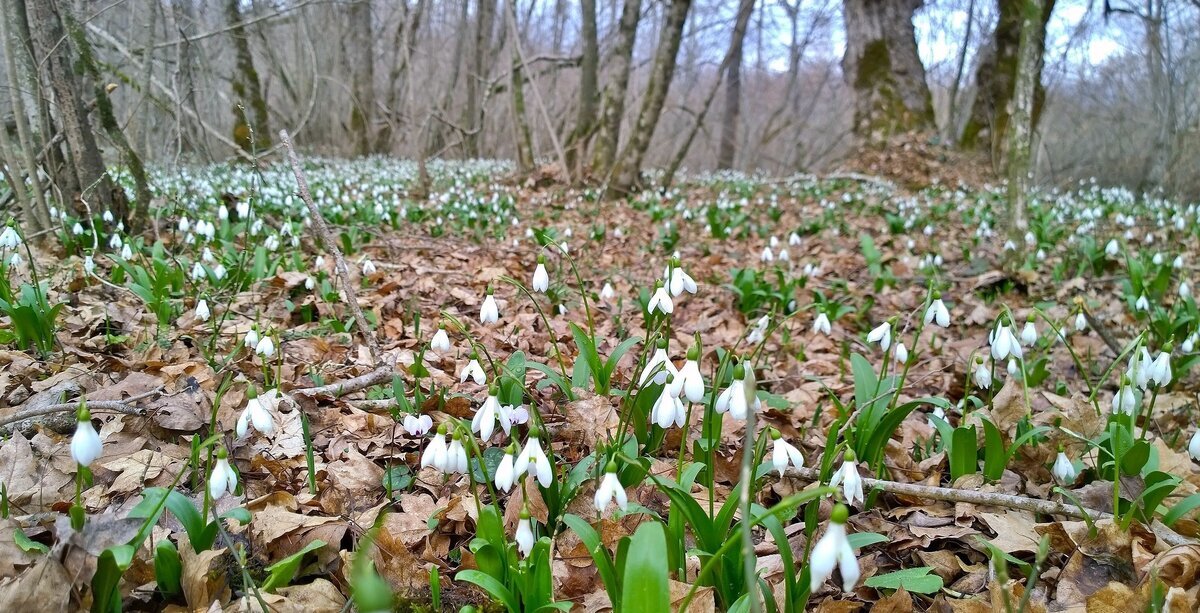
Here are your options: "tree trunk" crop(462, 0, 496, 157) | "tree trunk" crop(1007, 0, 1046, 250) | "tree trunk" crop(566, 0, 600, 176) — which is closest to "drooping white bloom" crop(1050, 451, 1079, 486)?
"tree trunk" crop(1007, 0, 1046, 250)

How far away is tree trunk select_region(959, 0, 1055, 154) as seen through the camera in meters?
11.1

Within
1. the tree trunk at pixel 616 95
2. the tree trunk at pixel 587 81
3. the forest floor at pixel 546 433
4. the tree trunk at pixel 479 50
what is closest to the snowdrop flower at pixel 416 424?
the forest floor at pixel 546 433

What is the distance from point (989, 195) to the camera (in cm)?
934

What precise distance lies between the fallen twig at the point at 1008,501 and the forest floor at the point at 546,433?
1cm

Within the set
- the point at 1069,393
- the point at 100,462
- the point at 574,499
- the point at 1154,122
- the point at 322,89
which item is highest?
the point at 322,89

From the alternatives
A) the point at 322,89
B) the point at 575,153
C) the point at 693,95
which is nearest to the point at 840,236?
the point at 575,153

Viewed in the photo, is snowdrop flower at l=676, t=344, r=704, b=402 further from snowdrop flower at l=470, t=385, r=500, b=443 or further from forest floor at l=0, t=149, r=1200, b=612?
snowdrop flower at l=470, t=385, r=500, b=443

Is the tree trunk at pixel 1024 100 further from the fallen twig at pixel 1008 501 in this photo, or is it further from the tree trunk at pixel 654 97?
the tree trunk at pixel 654 97

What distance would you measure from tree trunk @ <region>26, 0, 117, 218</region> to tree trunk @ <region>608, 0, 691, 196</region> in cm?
629

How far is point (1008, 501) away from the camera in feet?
5.79

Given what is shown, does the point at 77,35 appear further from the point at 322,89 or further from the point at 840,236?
the point at 322,89

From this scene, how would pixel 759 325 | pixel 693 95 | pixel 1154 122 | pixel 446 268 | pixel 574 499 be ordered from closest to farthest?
pixel 574 499, pixel 759 325, pixel 446 268, pixel 1154 122, pixel 693 95

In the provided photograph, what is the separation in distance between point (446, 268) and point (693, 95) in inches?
937

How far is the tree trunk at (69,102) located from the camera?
366 centimetres
